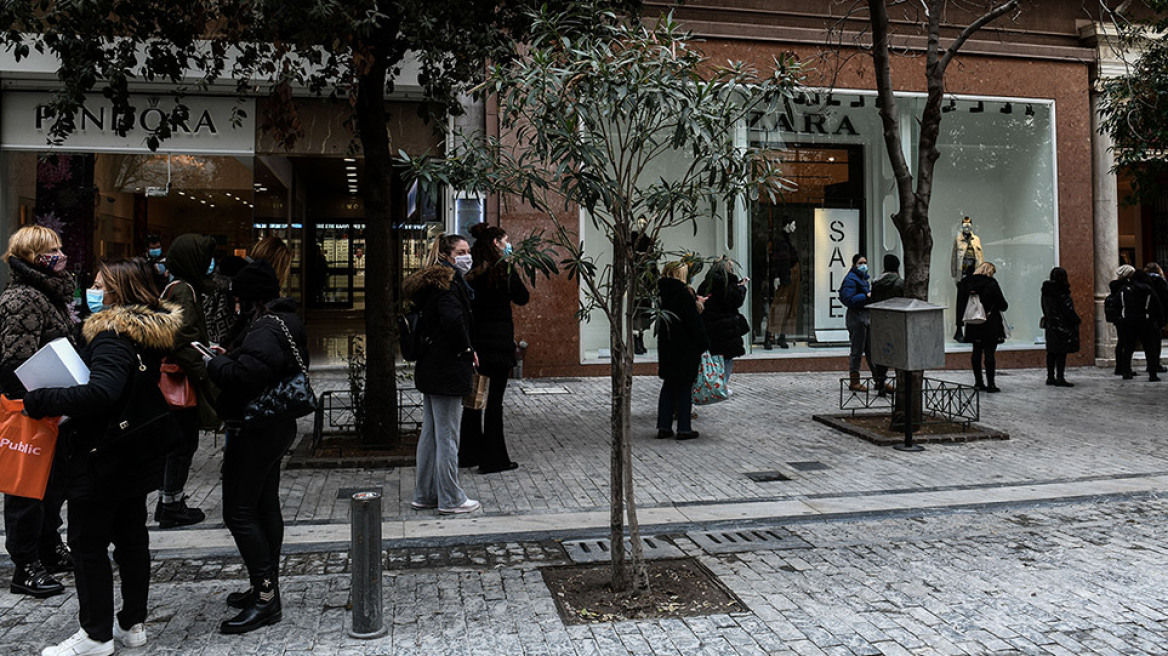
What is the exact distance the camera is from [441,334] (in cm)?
636

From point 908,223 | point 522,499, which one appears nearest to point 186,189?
point 522,499

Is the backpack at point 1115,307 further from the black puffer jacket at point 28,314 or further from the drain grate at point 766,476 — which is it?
the black puffer jacket at point 28,314

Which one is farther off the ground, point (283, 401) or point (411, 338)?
point (411, 338)

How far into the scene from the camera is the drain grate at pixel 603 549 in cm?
549

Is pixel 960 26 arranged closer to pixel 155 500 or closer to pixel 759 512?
pixel 759 512

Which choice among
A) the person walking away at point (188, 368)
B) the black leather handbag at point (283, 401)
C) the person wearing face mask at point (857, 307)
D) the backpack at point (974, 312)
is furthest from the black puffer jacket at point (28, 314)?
the backpack at point (974, 312)

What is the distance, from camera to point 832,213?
15945 mm

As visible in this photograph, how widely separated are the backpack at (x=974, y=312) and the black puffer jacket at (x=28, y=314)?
11063 mm

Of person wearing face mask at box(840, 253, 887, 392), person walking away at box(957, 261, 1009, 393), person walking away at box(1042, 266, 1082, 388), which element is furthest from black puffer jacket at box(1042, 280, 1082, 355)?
person wearing face mask at box(840, 253, 887, 392)

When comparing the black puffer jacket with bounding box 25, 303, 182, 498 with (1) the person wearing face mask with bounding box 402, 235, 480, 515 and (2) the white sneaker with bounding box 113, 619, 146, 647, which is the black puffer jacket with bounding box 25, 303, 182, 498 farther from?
(1) the person wearing face mask with bounding box 402, 235, 480, 515

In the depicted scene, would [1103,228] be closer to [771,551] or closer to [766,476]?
[766,476]

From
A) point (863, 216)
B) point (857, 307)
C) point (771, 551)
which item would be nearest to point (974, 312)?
point (857, 307)

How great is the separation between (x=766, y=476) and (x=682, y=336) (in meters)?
1.79

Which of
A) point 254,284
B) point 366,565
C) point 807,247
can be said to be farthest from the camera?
point 807,247
